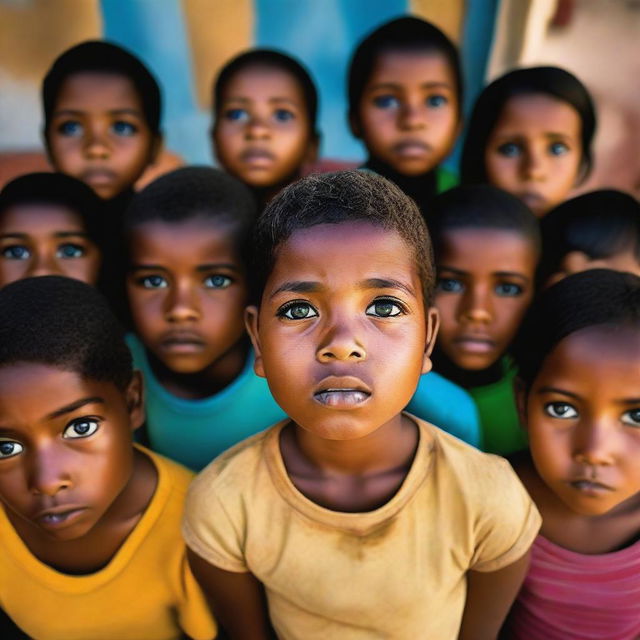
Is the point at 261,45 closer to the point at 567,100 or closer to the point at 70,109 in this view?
the point at 70,109

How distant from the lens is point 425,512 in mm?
1203

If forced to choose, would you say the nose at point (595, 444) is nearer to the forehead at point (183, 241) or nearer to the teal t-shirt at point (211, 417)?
the teal t-shirt at point (211, 417)

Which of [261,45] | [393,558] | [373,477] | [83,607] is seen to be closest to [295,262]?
[373,477]

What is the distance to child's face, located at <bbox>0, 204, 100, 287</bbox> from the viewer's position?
179 centimetres

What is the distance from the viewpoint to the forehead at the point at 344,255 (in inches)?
41.8

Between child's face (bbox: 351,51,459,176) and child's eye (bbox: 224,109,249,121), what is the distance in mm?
431

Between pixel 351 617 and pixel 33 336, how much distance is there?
0.81m

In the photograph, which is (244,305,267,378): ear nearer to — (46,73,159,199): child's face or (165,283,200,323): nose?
(165,283,200,323): nose

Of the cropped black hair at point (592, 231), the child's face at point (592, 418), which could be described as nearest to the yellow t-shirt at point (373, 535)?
the child's face at point (592, 418)

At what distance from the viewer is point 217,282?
1.60m

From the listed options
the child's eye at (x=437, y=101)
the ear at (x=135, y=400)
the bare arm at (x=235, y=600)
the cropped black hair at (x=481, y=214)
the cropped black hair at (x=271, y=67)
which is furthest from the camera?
the cropped black hair at (x=271, y=67)

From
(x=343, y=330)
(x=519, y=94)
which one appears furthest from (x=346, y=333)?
(x=519, y=94)

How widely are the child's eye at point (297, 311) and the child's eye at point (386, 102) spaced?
1370 mm

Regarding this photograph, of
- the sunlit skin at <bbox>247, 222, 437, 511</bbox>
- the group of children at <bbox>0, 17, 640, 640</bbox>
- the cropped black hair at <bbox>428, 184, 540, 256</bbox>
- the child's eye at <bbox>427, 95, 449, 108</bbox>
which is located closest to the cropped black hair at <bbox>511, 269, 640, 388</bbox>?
the group of children at <bbox>0, 17, 640, 640</bbox>
